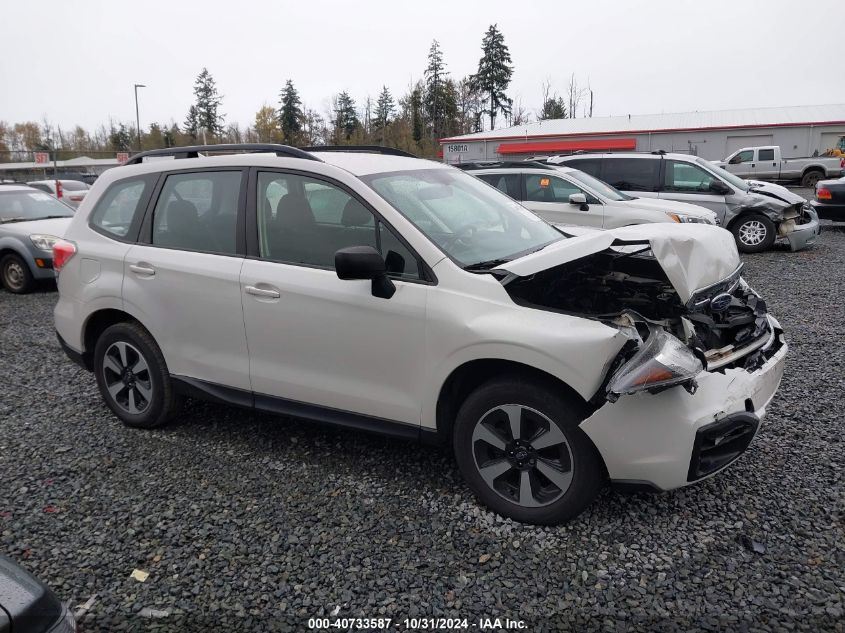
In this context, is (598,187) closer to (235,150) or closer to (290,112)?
(235,150)

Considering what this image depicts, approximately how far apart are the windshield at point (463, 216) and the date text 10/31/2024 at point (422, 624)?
64.9 inches

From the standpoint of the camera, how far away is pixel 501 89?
72312 millimetres

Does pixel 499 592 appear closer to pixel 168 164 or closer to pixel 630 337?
pixel 630 337

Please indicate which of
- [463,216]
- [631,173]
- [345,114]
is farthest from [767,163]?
[345,114]

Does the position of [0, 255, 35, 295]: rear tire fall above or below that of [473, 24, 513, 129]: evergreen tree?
below

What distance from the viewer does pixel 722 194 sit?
11.6 metres

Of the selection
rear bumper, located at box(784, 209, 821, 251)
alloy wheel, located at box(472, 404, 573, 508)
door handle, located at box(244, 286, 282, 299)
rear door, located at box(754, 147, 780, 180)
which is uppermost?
rear door, located at box(754, 147, 780, 180)

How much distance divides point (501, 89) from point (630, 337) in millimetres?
74528

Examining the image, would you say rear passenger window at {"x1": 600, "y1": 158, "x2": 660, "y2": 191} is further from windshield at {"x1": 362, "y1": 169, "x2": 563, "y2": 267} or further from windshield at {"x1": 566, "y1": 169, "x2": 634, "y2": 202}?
windshield at {"x1": 362, "y1": 169, "x2": 563, "y2": 267}

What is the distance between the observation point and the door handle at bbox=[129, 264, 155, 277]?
407cm

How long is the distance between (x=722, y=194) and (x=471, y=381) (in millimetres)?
10196

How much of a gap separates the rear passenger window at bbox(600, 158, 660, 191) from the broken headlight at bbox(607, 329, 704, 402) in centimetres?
1004

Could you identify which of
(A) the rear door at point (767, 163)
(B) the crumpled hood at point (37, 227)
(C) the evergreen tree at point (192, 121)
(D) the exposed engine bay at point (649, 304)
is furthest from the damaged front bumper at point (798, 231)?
(C) the evergreen tree at point (192, 121)

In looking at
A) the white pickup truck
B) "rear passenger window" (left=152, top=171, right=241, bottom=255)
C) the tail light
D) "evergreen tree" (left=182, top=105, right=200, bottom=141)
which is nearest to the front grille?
"rear passenger window" (left=152, top=171, right=241, bottom=255)
